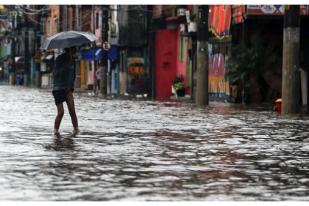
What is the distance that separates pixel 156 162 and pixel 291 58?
42.3ft

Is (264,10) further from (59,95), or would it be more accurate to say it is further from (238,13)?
(59,95)

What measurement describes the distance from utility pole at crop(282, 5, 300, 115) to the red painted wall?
2542 cm

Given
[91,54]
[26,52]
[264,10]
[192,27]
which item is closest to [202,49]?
[264,10]

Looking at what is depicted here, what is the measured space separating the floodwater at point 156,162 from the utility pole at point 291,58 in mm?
4297

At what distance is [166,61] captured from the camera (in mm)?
50031

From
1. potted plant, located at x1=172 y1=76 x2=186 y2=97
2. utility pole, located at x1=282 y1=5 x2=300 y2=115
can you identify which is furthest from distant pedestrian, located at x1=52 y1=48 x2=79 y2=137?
potted plant, located at x1=172 y1=76 x2=186 y2=97

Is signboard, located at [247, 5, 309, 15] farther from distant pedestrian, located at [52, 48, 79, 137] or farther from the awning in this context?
the awning

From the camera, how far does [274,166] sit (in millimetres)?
10773

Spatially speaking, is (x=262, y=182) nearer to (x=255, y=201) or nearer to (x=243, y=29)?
(x=255, y=201)

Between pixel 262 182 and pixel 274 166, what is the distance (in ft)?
5.34

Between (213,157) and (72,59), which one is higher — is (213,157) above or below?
below

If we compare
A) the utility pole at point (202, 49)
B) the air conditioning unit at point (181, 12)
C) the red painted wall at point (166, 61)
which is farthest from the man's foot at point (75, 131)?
the red painted wall at point (166, 61)

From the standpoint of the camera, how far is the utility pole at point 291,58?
75.9 feet

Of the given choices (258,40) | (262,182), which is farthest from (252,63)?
(262,182)
